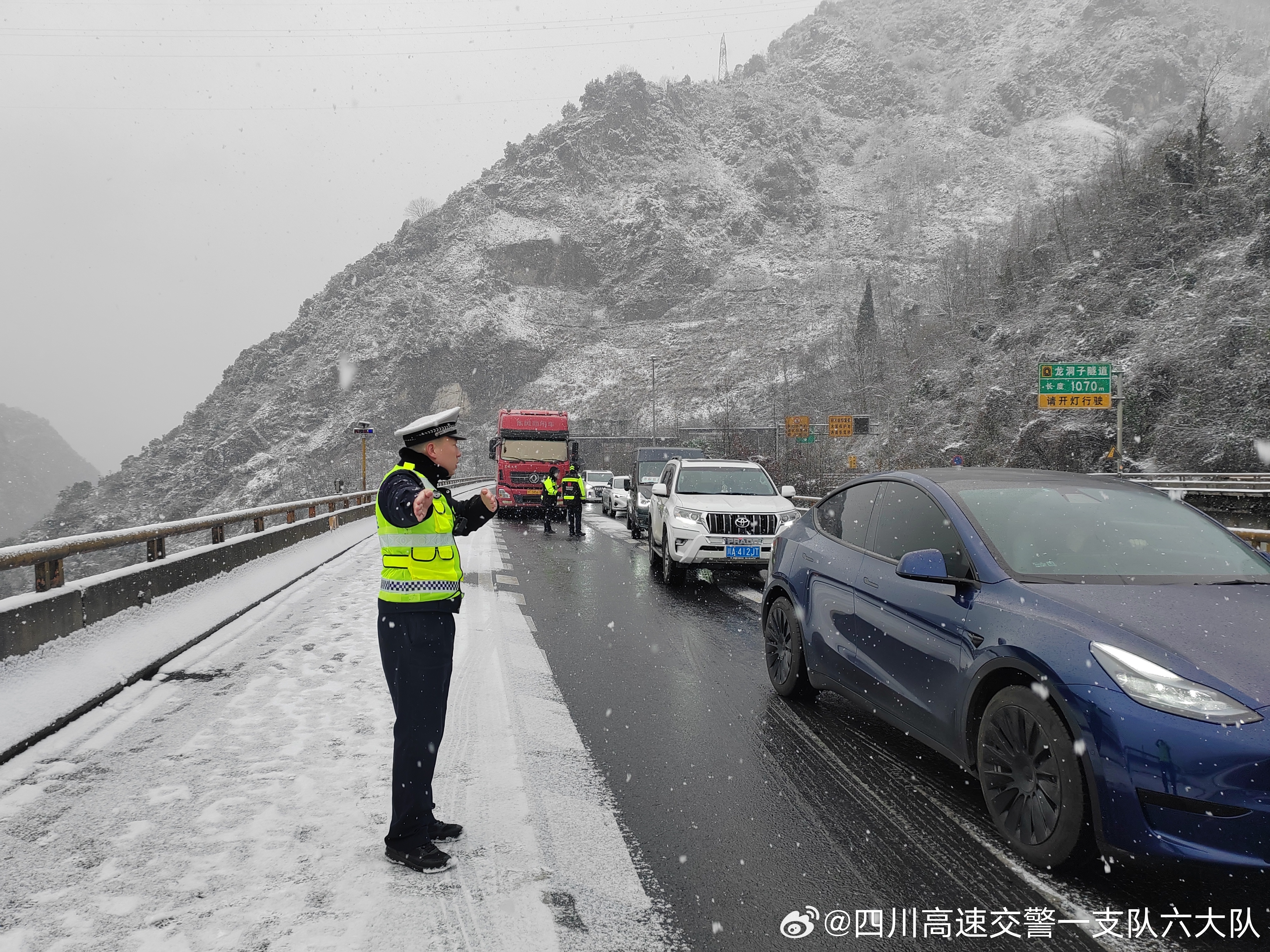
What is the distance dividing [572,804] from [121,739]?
2995 millimetres

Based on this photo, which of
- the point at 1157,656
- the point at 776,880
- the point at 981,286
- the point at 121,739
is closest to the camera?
the point at 1157,656

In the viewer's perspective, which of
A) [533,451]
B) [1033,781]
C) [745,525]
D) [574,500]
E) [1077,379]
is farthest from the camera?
[1077,379]

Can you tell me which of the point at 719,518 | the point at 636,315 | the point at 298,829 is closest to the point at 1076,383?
the point at 719,518

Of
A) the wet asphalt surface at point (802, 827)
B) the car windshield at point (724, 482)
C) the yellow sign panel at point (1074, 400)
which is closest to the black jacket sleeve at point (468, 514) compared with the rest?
the wet asphalt surface at point (802, 827)

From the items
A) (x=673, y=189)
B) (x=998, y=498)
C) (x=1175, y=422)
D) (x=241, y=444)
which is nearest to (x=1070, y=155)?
(x=673, y=189)

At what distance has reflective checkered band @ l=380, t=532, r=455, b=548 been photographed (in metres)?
3.32

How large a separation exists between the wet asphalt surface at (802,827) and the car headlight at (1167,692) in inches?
20.7

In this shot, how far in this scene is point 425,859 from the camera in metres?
3.32

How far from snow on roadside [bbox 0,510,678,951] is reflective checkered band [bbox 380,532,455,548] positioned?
1.30 metres

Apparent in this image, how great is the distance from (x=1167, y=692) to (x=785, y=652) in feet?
10.2

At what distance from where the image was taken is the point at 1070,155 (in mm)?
188875

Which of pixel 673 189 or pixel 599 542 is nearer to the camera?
pixel 599 542

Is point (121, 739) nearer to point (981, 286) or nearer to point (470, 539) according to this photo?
point (470, 539)

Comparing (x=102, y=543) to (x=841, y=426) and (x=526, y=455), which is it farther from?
(x=841, y=426)
